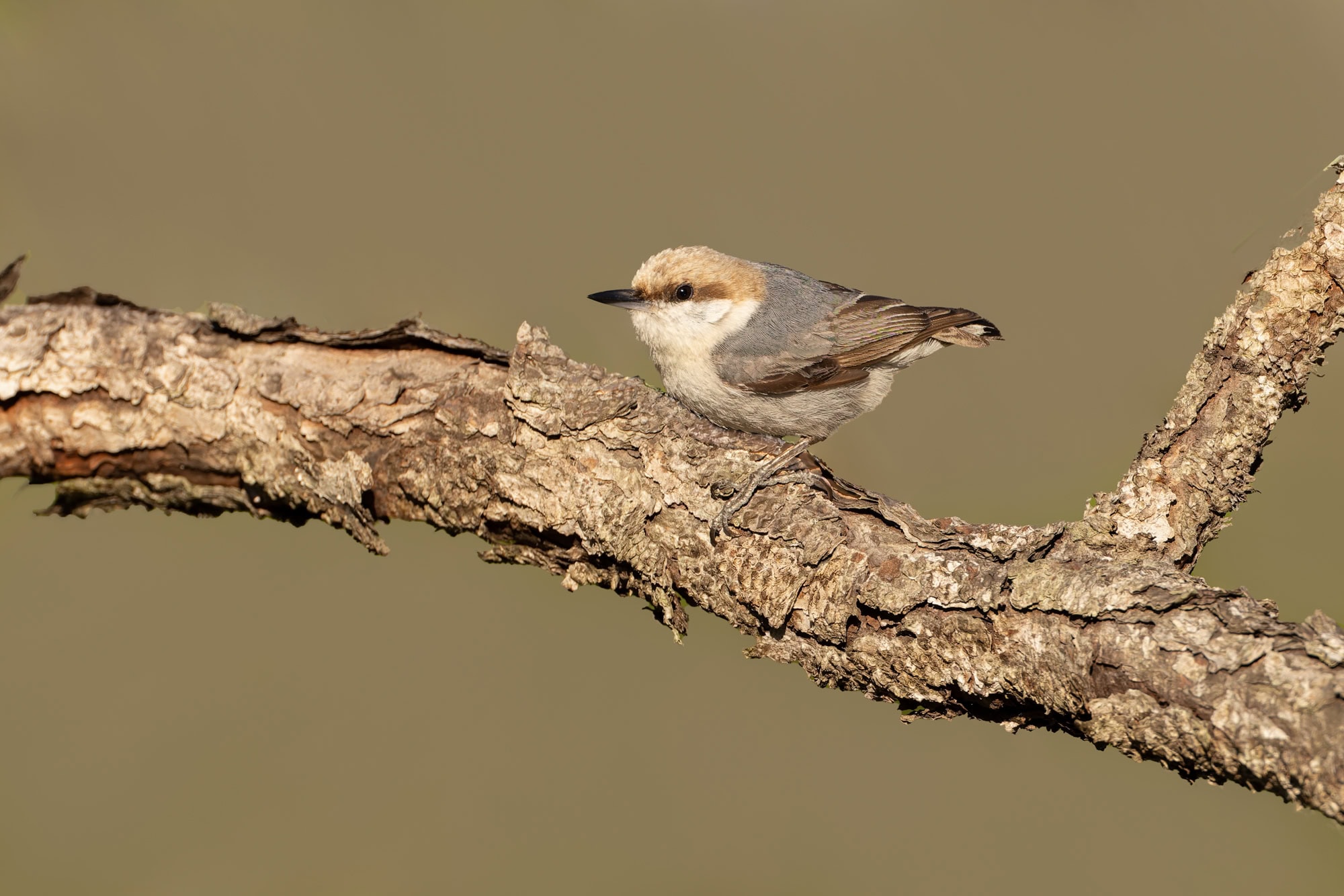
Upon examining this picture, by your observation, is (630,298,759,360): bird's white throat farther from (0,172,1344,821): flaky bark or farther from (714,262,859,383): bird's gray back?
(0,172,1344,821): flaky bark

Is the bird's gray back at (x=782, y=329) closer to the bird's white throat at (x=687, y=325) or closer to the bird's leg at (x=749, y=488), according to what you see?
the bird's white throat at (x=687, y=325)

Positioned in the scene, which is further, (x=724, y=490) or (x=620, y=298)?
(x=620, y=298)

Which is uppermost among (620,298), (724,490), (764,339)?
(620,298)

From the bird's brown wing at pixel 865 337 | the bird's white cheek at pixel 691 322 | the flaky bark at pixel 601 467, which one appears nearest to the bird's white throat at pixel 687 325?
the bird's white cheek at pixel 691 322

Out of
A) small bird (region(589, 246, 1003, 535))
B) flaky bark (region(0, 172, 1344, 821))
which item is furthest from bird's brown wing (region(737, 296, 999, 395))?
flaky bark (region(0, 172, 1344, 821))

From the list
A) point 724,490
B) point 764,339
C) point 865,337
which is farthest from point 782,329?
point 724,490

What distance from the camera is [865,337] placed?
12.8 feet

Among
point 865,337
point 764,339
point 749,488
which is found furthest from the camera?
point 865,337

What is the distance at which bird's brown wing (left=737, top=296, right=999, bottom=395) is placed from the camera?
375cm

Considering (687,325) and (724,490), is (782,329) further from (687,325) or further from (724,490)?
(724,490)

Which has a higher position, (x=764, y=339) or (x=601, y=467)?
(x=764, y=339)

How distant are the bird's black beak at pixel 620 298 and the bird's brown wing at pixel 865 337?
0.57m

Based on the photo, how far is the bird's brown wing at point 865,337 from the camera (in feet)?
12.3

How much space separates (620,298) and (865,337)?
1026 mm
